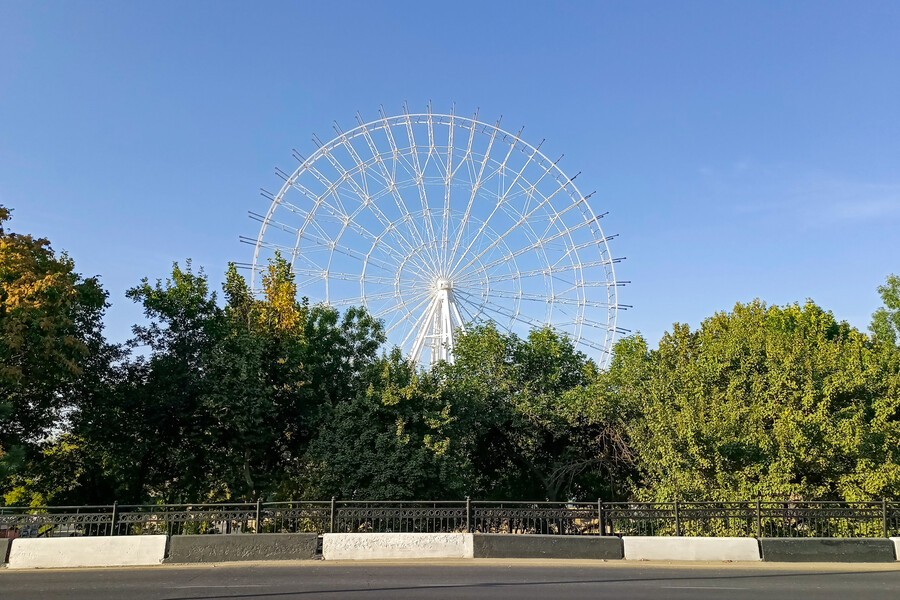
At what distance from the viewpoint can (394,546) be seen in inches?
570

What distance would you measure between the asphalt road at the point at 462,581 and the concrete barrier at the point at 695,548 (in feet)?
1.38

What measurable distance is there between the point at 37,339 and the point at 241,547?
955cm

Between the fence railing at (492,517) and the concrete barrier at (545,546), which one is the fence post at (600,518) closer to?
the fence railing at (492,517)

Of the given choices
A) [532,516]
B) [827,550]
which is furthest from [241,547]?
[827,550]

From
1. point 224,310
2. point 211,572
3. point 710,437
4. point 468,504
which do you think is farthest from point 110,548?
point 710,437

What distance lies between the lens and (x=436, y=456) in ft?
68.6

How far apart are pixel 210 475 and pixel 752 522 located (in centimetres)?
1708

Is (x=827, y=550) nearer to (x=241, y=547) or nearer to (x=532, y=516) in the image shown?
(x=532, y=516)

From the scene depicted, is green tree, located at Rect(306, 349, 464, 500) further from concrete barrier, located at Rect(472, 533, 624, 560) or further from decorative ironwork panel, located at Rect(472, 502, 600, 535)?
concrete barrier, located at Rect(472, 533, 624, 560)

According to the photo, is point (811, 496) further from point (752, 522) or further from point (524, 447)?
point (524, 447)

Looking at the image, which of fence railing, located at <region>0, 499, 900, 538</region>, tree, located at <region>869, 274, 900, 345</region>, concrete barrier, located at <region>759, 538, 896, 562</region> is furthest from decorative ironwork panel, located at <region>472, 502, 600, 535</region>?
tree, located at <region>869, 274, 900, 345</region>

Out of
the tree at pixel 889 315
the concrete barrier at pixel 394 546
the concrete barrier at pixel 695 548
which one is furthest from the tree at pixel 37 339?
the tree at pixel 889 315

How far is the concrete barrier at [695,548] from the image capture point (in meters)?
14.4

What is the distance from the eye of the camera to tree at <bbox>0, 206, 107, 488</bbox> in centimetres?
1842
